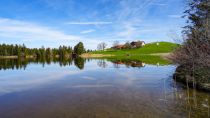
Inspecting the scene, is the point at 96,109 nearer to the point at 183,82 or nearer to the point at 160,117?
the point at 160,117

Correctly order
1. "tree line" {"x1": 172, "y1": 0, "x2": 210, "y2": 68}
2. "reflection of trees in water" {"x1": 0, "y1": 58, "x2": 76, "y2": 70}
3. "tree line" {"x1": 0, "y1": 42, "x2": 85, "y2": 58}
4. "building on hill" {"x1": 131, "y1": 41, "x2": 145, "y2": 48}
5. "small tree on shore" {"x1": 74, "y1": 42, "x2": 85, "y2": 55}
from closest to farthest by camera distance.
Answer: "tree line" {"x1": 172, "y1": 0, "x2": 210, "y2": 68} → "reflection of trees in water" {"x1": 0, "y1": 58, "x2": 76, "y2": 70} → "small tree on shore" {"x1": 74, "y1": 42, "x2": 85, "y2": 55} → "tree line" {"x1": 0, "y1": 42, "x2": 85, "y2": 58} → "building on hill" {"x1": 131, "y1": 41, "x2": 145, "y2": 48}

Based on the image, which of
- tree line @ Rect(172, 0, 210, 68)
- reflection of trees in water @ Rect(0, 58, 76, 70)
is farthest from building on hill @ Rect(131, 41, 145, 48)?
tree line @ Rect(172, 0, 210, 68)

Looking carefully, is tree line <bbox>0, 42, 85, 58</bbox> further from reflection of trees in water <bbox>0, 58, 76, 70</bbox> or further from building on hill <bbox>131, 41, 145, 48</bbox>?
reflection of trees in water <bbox>0, 58, 76, 70</bbox>

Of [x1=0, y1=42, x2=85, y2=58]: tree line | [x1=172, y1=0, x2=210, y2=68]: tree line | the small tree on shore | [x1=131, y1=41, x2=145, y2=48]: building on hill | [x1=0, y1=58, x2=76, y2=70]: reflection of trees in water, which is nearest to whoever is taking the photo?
[x1=172, y1=0, x2=210, y2=68]: tree line

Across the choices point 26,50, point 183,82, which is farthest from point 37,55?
point 183,82

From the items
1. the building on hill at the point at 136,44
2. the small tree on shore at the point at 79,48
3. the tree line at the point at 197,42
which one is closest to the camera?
the tree line at the point at 197,42

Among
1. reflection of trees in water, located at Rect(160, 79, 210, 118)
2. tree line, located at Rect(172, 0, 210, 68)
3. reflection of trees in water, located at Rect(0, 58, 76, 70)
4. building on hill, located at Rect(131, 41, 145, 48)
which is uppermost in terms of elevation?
building on hill, located at Rect(131, 41, 145, 48)

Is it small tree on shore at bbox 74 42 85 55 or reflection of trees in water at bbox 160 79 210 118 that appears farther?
small tree on shore at bbox 74 42 85 55

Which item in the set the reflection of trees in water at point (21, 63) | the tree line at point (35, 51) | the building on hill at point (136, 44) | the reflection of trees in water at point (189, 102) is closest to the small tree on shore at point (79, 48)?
the tree line at point (35, 51)

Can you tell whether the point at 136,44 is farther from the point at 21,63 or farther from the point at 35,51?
the point at 21,63

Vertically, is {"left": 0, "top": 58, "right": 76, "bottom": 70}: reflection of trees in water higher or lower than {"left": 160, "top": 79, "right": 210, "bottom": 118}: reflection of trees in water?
higher

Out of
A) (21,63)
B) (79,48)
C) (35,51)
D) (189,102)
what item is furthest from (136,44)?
(189,102)

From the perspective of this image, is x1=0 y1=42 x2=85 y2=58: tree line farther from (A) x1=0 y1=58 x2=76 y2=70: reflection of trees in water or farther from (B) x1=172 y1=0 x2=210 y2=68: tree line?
(B) x1=172 y1=0 x2=210 y2=68: tree line

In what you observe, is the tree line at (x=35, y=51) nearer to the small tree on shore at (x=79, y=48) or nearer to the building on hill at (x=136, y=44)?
the small tree on shore at (x=79, y=48)
